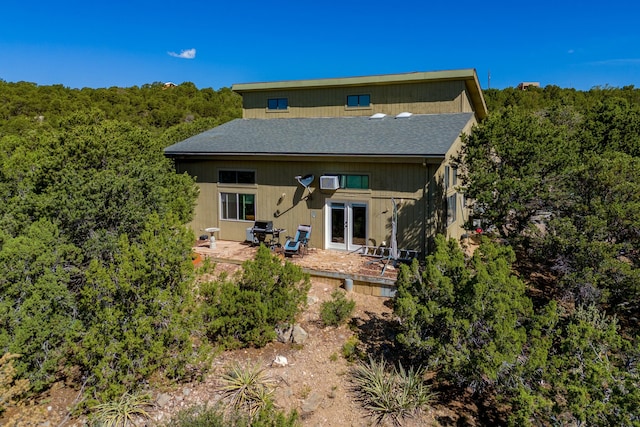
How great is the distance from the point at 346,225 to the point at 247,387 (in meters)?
7.06

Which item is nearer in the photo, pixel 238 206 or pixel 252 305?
pixel 252 305

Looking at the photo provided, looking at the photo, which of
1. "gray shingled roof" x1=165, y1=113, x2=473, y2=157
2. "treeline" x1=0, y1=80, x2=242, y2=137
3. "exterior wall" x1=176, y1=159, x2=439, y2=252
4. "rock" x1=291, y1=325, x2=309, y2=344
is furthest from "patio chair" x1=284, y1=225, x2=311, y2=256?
"treeline" x1=0, y1=80, x2=242, y2=137

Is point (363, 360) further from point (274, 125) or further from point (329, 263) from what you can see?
point (274, 125)

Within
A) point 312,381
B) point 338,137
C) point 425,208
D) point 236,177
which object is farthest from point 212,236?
point 312,381

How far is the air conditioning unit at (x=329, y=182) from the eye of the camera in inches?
506

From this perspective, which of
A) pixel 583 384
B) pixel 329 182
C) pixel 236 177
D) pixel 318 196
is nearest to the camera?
pixel 583 384

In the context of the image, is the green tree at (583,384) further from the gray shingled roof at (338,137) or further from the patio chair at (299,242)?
the patio chair at (299,242)

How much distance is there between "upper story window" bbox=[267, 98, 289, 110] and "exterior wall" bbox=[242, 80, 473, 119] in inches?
5.6

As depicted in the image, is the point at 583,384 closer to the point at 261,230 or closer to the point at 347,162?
the point at 347,162

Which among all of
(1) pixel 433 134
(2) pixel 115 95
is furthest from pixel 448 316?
(2) pixel 115 95

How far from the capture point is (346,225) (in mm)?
13250

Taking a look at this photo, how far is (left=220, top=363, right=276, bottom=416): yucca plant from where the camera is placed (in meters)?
6.88

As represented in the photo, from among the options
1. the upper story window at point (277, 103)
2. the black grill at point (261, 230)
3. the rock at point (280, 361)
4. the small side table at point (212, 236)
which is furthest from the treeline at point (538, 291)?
the upper story window at point (277, 103)

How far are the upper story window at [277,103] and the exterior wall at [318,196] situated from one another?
16.7ft
